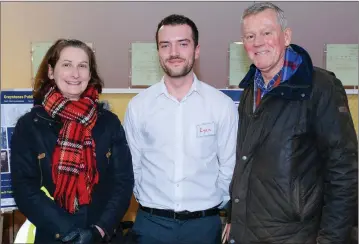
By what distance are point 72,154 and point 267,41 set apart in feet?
3.64

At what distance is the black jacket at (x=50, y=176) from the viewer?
2.10m

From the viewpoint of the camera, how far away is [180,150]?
2441 millimetres

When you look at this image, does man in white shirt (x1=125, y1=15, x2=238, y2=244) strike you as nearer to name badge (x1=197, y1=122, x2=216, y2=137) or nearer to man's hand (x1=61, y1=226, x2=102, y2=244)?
name badge (x1=197, y1=122, x2=216, y2=137)

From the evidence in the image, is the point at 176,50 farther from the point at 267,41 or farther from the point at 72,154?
the point at 72,154

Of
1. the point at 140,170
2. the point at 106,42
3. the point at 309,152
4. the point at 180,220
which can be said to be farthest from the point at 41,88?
the point at 106,42

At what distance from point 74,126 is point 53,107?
0.14 meters

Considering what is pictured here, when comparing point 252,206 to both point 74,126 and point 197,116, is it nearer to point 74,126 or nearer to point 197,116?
point 197,116

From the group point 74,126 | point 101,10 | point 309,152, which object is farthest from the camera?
point 101,10

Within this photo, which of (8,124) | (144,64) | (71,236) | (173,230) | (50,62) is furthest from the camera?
(144,64)

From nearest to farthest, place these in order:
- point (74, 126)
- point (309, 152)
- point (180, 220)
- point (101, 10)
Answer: point (309, 152) < point (74, 126) < point (180, 220) < point (101, 10)

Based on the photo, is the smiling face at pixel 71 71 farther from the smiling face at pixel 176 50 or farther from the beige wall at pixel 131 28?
the beige wall at pixel 131 28

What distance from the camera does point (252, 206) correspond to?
2.19m

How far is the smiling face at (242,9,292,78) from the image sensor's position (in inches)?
87.4

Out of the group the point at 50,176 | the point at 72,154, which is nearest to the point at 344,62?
the point at 72,154
